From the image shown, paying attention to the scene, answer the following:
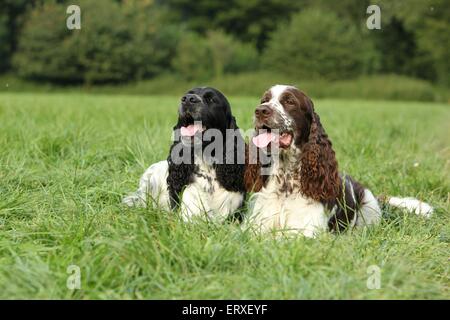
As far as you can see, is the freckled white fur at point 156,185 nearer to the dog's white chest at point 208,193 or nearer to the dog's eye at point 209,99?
the dog's white chest at point 208,193

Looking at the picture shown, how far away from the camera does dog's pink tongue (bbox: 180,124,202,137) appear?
13.6ft

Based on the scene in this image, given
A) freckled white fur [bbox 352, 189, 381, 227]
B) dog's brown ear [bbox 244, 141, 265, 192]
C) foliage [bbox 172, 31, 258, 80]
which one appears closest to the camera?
dog's brown ear [bbox 244, 141, 265, 192]

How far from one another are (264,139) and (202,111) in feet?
1.62

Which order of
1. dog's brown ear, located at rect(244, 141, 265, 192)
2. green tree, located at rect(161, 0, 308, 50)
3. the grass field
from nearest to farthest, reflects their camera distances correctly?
the grass field < dog's brown ear, located at rect(244, 141, 265, 192) < green tree, located at rect(161, 0, 308, 50)

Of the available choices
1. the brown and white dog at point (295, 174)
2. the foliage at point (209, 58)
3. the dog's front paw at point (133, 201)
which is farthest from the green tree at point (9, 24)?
the brown and white dog at point (295, 174)

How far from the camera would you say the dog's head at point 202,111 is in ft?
13.5

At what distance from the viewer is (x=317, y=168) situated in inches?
156

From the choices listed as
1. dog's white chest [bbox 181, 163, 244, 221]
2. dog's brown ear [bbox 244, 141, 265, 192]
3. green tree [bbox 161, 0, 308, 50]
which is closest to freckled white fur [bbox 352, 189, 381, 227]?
dog's brown ear [bbox 244, 141, 265, 192]

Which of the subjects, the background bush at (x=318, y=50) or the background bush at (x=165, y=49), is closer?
the background bush at (x=165, y=49)

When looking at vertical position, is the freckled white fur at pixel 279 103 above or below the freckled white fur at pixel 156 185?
above

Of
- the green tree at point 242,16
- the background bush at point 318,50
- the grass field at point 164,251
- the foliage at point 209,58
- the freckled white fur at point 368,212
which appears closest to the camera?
the grass field at point 164,251

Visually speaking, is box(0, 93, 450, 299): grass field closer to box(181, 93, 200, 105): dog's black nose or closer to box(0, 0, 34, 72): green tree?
box(181, 93, 200, 105): dog's black nose

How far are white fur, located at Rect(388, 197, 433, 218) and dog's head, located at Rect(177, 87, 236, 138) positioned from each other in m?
1.52
